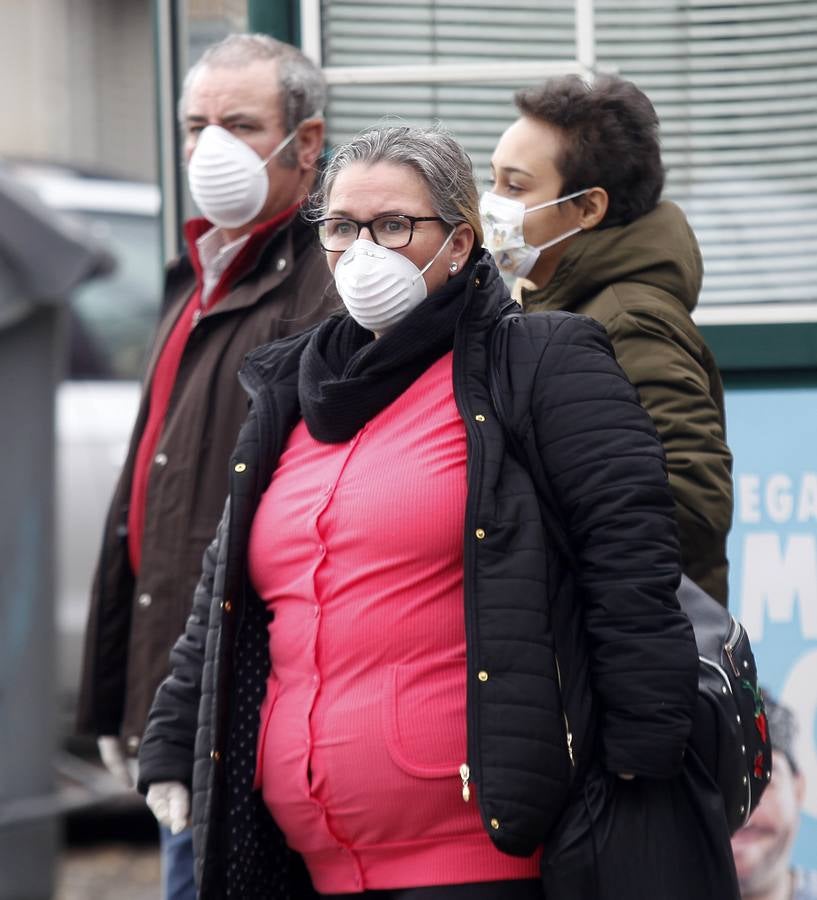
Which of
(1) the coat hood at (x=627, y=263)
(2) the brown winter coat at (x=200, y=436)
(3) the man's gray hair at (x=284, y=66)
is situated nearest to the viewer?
(1) the coat hood at (x=627, y=263)

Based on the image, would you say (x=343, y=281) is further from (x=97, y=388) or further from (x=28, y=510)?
(x=97, y=388)

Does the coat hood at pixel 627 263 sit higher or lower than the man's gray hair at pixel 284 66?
lower

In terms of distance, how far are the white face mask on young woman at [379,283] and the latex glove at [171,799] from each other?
30.6 inches

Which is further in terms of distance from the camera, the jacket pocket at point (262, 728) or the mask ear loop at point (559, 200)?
the mask ear loop at point (559, 200)

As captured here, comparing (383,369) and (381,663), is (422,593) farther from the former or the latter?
(383,369)

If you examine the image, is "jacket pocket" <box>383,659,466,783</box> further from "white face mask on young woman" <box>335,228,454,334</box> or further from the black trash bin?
the black trash bin

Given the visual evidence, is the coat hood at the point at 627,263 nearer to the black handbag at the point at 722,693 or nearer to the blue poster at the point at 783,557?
the black handbag at the point at 722,693

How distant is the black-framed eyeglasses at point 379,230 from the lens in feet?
8.74

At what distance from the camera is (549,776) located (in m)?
2.41

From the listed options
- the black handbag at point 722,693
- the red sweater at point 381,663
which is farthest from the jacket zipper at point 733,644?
the red sweater at point 381,663

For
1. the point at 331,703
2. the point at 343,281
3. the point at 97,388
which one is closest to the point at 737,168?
the point at 343,281

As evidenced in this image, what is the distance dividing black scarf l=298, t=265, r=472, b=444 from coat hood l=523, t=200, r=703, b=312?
1.68 ft

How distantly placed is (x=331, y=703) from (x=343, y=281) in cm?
60

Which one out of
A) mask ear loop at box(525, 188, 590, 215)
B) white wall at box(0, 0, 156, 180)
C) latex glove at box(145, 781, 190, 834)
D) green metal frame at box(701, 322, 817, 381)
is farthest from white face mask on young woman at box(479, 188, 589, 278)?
white wall at box(0, 0, 156, 180)
